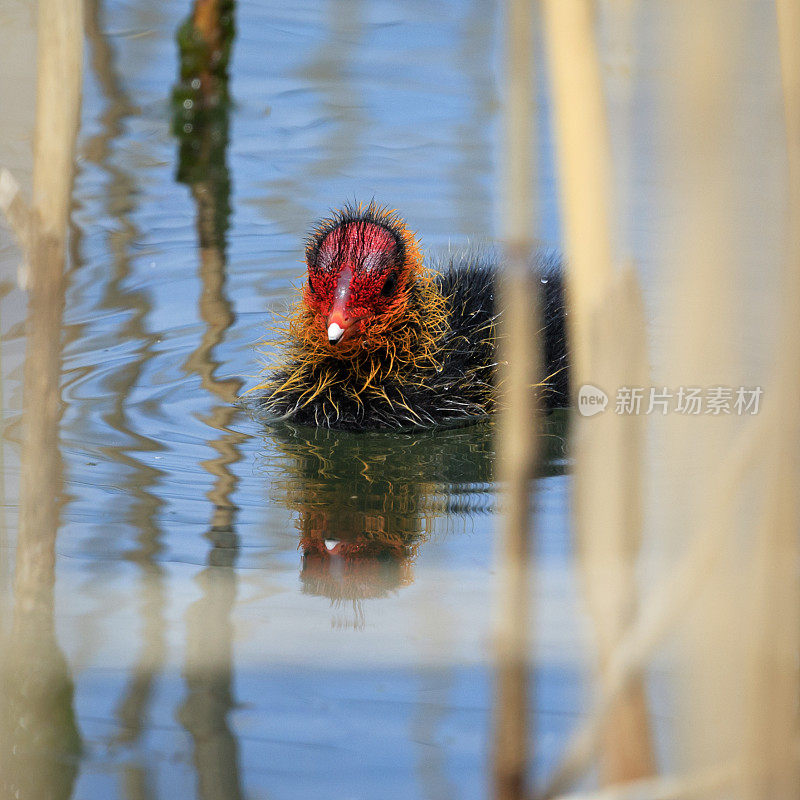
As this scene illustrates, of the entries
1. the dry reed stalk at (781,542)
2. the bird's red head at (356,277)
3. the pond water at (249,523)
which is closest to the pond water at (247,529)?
the pond water at (249,523)

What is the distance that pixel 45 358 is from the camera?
1324 mm

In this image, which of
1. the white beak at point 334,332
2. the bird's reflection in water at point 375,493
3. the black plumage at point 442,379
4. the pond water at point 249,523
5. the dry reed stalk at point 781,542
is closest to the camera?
the dry reed stalk at point 781,542

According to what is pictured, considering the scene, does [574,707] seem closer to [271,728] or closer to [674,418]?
[271,728]

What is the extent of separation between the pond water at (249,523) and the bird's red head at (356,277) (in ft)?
1.07

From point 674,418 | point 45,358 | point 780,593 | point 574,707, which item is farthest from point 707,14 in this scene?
point 574,707

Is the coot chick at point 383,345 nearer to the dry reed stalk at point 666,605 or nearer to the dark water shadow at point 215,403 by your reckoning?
the dark water shadow at point 215,403

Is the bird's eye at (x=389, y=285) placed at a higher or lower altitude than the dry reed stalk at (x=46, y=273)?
higher

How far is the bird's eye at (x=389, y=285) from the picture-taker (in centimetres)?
308

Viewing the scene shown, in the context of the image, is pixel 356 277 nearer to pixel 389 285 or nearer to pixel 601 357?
pixel 389 285

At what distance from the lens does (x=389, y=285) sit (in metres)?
3.10

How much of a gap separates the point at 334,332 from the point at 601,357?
1856mm

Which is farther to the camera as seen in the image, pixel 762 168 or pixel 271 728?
pixel 271 728

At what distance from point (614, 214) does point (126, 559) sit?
61.4 inches

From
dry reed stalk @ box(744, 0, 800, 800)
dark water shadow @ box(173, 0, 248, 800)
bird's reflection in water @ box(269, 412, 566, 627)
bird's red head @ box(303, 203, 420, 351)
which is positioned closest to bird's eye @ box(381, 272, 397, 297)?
bird's red head @ box(303, 203, 420, 351)
